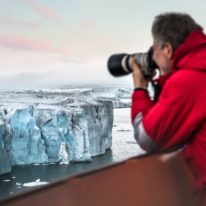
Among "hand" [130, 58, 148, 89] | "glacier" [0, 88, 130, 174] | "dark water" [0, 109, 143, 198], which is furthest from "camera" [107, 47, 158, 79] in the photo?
"glacier" [0, 88, 130, 174]

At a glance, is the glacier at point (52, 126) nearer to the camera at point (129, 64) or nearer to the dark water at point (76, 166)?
the dark water at point (76, 166)

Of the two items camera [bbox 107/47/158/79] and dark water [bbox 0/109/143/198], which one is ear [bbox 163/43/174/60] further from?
dark water [bbox 0/109/143/198]

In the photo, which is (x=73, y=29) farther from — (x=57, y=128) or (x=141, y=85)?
(x=141, y=85)

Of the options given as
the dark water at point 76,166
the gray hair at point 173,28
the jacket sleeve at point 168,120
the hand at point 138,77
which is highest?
the gray hair at point 173,28

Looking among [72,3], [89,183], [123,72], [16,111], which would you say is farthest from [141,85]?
[16,111]

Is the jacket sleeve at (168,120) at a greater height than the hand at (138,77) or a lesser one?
lesser

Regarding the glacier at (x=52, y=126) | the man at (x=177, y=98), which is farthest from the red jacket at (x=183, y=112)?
the glacier at (x=52, y=126)

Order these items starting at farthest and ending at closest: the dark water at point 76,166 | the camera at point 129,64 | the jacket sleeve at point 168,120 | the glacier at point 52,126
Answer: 1. the glacier at point 52,126
2. the dark water at point 76,166
3. the camera at point 129,64
4. the jacket sleeve at point 168,120

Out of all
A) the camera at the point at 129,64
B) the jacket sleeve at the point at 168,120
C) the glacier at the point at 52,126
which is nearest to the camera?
the jacket sleeve at the point at 168,120
